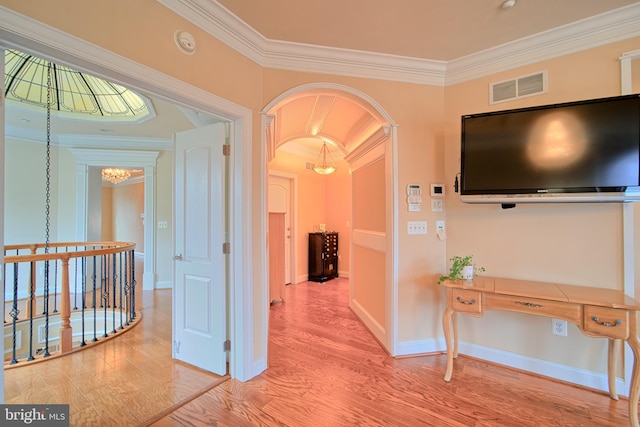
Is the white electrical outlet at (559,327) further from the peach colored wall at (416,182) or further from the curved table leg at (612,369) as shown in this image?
the peach colored wall at (416,182)

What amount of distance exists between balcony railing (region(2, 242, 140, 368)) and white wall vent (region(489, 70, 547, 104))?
430 cm

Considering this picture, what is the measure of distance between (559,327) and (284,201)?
170 inches

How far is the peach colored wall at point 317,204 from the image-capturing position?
18.3 feet

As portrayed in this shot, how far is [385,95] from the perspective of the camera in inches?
100

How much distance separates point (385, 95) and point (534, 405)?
2727 mm

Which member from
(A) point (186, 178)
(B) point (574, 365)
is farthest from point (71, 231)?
(B) point (574, 365)

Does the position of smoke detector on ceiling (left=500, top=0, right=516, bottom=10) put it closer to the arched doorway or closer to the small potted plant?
the arched doorway

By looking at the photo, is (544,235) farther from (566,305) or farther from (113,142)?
(113,142)

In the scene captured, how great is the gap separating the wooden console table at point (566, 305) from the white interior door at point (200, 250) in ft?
6.26

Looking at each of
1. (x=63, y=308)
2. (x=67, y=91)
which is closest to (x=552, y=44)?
(x=63, y=308)

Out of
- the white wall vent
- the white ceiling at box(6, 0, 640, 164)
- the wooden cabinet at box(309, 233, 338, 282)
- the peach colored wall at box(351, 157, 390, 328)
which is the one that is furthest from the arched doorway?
the wooden cabinet at box(309, 233, 338, 282)

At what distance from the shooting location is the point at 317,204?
243 inches

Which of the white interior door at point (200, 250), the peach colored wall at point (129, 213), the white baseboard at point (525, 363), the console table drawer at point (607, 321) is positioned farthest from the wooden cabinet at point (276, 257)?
the peach colored wall at point (129, 213)

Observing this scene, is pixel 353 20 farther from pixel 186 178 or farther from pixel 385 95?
pixel 186 178
